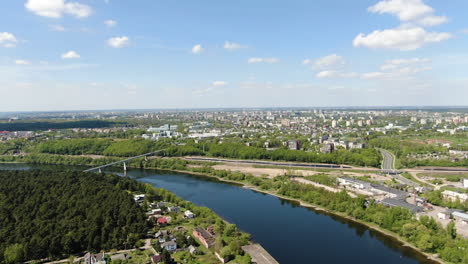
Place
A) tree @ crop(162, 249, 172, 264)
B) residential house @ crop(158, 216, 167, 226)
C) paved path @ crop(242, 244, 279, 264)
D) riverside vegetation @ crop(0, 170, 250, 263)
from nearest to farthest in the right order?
tree @ crop(162, 249, 172, 264) → paved path @ crop(242, 244, 279, 264) → riverside vegetation @ crop(0, 170, 250, 263) → residential house @ crop(158, 216, 167, 226)

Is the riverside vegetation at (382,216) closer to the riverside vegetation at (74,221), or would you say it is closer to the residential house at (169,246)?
the riverside vegetation at (74,221)

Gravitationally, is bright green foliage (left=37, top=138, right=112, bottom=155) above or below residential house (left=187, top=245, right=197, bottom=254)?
above

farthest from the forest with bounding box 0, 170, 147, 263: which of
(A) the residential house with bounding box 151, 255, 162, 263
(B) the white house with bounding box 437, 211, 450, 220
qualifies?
(B) the white house with bounding box 437, 211, 450, 220

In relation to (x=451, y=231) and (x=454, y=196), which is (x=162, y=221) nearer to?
(x=451, y=231)

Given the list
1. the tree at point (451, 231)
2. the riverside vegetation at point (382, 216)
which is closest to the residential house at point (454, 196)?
the riverside vegetation at point (382, 216)

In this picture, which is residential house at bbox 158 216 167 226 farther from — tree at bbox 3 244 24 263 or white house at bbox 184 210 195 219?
tree at bbox 3 244 24 263

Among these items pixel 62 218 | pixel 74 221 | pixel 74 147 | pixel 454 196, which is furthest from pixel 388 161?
pixel 74 147
